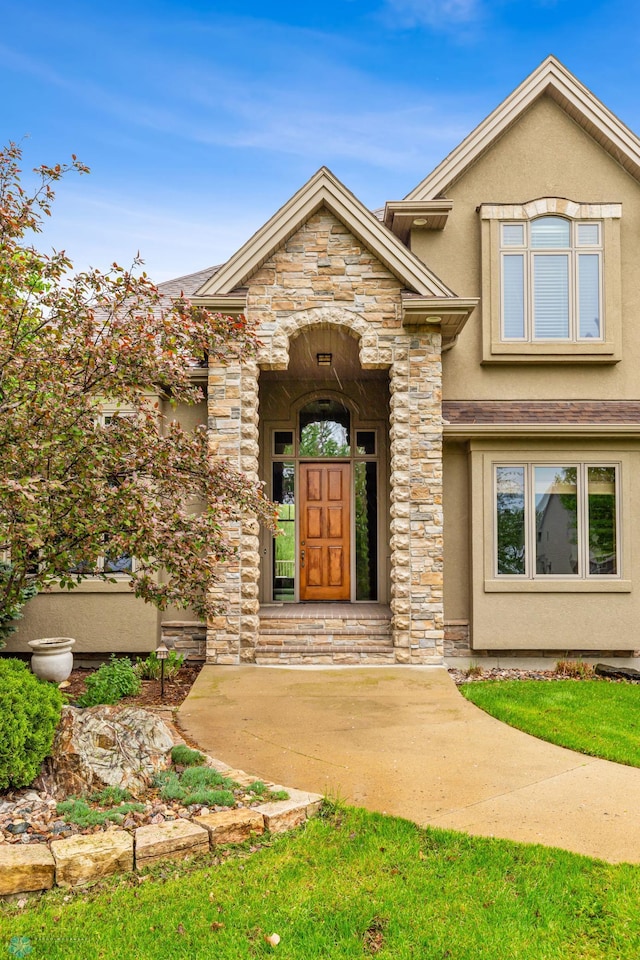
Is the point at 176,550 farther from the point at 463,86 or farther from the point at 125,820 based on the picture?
the point at 463,86

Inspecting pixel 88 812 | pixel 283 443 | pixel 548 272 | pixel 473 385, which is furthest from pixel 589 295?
pixel 88 812

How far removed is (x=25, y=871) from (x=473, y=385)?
27.1 ft

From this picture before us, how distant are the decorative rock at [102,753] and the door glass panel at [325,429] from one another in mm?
6767

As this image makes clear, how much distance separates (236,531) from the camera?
8.38 metres

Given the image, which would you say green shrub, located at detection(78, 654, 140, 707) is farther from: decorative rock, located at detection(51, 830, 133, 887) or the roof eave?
the roof eave

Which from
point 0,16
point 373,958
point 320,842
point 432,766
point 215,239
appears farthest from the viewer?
point 215,239

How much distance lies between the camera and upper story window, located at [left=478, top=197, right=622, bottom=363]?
9.60 m

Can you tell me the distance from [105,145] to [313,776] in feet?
71.9

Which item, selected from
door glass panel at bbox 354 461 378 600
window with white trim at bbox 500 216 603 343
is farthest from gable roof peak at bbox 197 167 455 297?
door glass panel at bbox 354 461 378 600

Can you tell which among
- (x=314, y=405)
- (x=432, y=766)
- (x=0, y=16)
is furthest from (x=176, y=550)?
(x=0, y=16)

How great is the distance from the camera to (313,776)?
15.6 feet

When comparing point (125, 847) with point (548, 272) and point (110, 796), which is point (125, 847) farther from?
point (548, 272)

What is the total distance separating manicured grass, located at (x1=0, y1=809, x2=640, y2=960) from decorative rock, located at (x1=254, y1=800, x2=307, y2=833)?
127 millimetres

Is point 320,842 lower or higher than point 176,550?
lower
